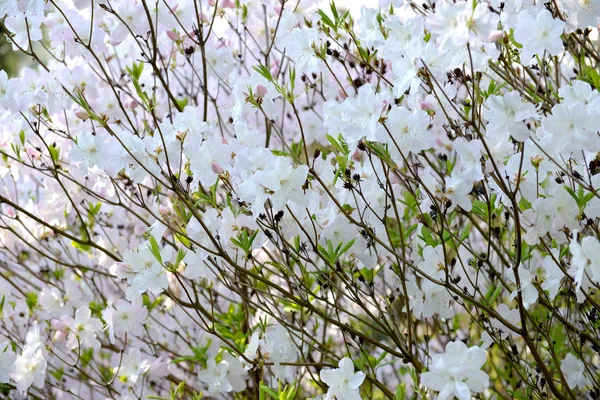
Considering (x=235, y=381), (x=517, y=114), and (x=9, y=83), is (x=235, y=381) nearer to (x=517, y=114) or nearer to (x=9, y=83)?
(x=9, y=83)

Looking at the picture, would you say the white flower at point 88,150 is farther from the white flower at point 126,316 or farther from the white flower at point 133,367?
the white flower at point 133,367

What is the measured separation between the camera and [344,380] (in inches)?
68.4

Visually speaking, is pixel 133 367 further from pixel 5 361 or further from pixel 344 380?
pixel 344 380

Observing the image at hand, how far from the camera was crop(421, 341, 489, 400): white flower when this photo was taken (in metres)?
1.56

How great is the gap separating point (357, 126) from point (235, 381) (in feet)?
3.79

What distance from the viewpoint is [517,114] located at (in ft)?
4.82

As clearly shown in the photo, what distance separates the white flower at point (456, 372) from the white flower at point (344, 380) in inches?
8.2

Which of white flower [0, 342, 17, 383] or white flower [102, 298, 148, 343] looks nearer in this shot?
white flower [0, 342, 17, 383]

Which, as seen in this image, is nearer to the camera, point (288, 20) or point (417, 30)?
point (417, 30)

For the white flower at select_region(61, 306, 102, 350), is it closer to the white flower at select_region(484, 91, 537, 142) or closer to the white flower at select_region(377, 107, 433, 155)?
the white flower at select_region(377, 107, 433, 155)

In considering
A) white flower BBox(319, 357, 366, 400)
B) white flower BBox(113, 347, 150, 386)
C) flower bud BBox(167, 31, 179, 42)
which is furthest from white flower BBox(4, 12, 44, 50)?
white flower BBox(319, 357, 366, 400)

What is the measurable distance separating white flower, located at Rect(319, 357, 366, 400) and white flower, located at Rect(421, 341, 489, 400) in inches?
8.2

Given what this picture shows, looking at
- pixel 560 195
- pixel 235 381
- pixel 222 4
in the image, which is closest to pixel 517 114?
pixel 560 195

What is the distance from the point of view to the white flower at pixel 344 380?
5.64 feet
